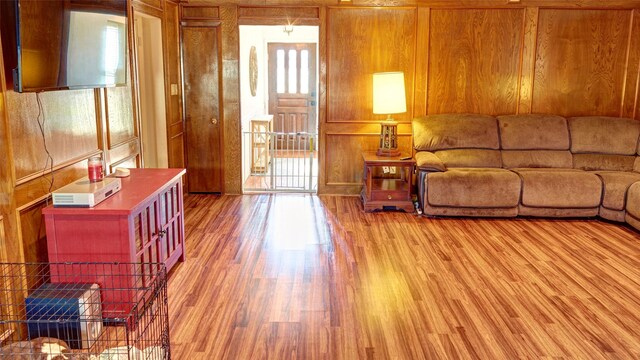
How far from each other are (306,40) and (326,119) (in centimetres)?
350

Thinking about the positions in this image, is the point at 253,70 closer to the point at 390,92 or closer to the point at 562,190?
the point at 390,92

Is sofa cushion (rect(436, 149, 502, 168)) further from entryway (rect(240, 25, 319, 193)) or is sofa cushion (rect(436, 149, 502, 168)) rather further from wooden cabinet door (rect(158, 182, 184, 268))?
wooden cabinet door (rect(158, 182, 184, 268))

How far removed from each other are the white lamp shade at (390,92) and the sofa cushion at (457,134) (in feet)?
1.32

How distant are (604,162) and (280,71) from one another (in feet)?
18.0

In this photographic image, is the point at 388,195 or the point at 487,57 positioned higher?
the point at 487,57

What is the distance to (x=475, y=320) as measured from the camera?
3.22m

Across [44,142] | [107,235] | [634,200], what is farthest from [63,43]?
[634,200]

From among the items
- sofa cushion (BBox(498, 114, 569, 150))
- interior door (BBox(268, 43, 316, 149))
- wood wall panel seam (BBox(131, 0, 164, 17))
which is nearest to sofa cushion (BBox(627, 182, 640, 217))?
sofa cushion (BBox(498, 114, 569, 150))

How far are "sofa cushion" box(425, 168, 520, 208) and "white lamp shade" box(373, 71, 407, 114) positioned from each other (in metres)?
0.84

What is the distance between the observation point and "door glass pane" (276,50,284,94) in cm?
931

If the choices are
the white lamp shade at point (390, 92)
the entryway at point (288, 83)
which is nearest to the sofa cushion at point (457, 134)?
the white lamp shade at point (390, 92)

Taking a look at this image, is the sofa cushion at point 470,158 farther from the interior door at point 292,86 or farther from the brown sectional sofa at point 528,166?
the interior door at point 292,86

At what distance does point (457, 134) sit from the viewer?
579 cm

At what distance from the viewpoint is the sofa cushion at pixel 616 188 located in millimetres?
5109
